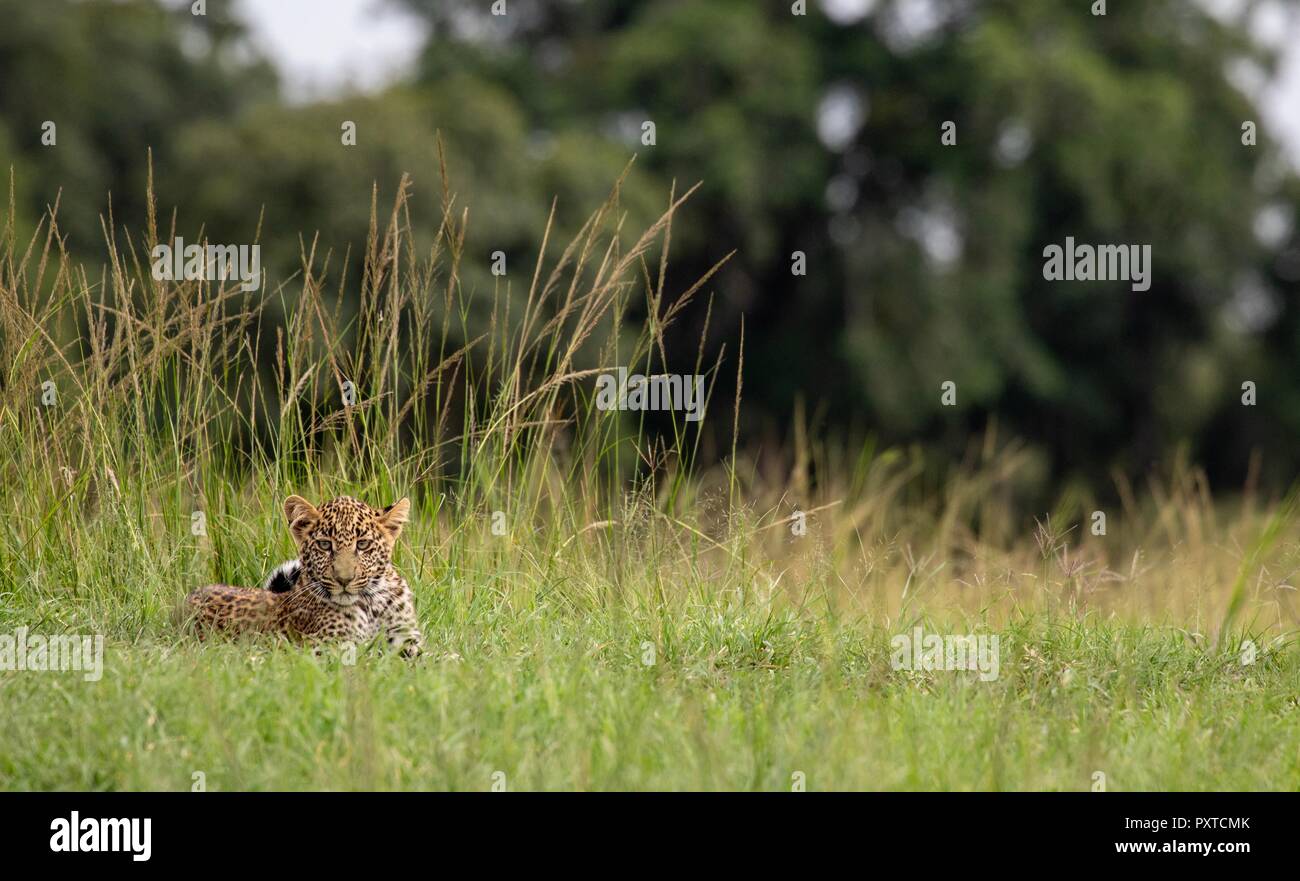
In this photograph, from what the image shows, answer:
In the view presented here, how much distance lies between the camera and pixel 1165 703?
4.12 meters

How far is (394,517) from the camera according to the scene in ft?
13.8

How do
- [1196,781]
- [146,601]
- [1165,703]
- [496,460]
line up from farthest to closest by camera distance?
[496,460] → [146,601] → [1165,703] → [1196,781]

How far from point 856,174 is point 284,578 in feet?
49.7

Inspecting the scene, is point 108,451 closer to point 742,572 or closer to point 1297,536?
point 742,572
